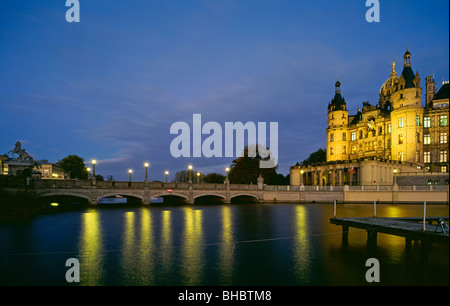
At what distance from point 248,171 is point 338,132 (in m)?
37.3

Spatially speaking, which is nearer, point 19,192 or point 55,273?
point 55,273

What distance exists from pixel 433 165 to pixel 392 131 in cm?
1312

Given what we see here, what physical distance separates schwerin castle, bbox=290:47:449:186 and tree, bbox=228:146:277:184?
9.55 m

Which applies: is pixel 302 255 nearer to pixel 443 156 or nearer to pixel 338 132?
pixel 443 156

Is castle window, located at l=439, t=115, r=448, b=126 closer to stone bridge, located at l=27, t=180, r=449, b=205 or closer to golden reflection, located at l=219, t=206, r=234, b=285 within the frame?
stone bridge, located at l=27, t=180, r=449, b=205

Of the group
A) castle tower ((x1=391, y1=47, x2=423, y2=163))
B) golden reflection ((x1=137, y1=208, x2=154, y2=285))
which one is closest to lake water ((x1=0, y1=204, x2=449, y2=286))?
golden reflection ((x1=137, y1=208, x2=154, y2=285))

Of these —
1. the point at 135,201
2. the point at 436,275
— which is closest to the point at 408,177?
the point at 135,201

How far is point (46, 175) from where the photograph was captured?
105 m

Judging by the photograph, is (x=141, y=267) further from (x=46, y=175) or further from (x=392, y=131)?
(x=46, y=175)

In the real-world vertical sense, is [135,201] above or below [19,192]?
below

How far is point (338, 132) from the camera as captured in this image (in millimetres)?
96938

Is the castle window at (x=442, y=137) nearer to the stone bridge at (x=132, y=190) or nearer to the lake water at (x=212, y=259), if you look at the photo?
the stone bridge at (x=132, y=190)

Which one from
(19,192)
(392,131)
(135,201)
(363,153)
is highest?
(392,131)

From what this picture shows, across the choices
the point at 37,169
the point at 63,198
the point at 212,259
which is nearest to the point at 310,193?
the point at 212,259
